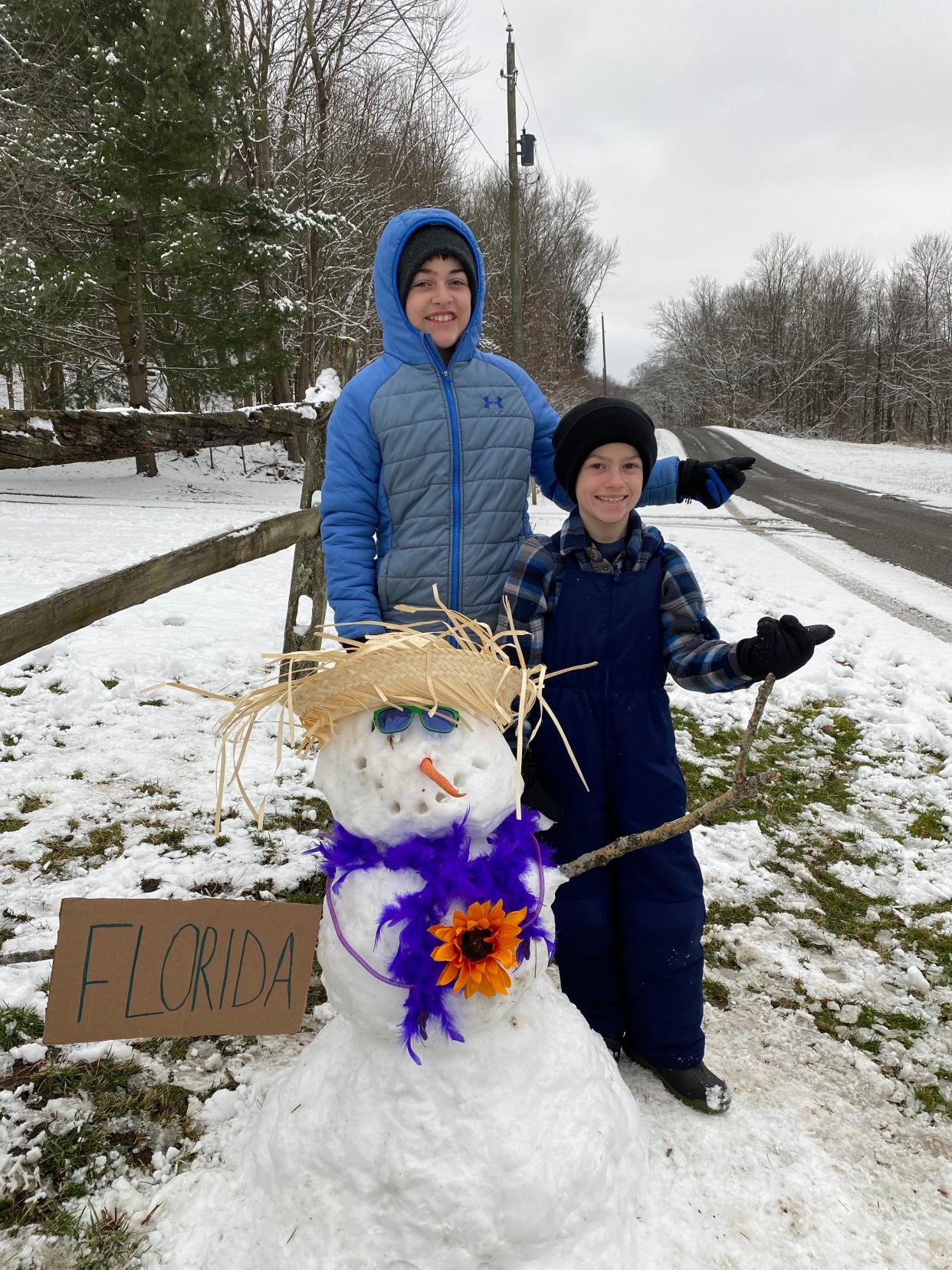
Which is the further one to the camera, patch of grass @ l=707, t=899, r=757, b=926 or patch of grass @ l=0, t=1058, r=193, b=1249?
patch of grass @ l=707, t=899, r=757, b=926

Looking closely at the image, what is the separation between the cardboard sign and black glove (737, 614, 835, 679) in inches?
41.4

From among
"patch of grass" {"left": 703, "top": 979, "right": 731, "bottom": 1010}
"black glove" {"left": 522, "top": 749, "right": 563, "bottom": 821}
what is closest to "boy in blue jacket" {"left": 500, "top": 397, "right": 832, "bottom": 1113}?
"black glove" {"left": 522, "top": 749, "right": 563, "bottom": 821}

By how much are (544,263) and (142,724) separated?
2436cm

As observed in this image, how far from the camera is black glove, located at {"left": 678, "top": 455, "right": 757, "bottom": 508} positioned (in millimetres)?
1913

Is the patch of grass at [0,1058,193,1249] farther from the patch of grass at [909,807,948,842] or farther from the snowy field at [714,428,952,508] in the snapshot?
the snowy field at [714,428,952,508]

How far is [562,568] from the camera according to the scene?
1.84 meters

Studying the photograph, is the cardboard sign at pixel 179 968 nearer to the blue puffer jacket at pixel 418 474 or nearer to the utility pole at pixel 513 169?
the blue puffer jacket at pixel 418 474

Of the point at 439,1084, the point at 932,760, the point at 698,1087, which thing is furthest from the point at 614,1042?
the point at 932,760

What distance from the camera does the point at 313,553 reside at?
14.3ft

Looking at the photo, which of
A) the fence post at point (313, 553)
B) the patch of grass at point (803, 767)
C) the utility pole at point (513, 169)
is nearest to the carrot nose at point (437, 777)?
the patch of grass at point (803, 767)

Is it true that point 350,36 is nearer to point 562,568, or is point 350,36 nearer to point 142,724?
point 142,724

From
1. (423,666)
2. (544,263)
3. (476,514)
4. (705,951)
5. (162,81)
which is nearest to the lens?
(423,666)

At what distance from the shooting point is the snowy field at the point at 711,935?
1.54m

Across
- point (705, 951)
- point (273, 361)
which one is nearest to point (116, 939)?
point (705, 951)
